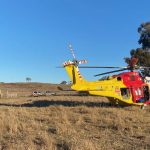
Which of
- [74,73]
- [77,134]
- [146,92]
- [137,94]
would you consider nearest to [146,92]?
[146,92]

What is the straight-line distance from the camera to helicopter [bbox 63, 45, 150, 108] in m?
22.5

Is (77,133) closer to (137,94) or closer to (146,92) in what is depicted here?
(137,94)

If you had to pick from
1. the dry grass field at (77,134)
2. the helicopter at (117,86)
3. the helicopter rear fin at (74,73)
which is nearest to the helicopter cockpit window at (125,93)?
the helicopter at (117,86)

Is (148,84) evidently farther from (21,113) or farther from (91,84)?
(21,113)

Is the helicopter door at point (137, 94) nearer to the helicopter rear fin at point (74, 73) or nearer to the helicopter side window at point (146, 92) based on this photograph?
the helicopter side window at point (146, 92)

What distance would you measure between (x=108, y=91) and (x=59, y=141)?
447 inches

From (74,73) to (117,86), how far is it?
282 cm

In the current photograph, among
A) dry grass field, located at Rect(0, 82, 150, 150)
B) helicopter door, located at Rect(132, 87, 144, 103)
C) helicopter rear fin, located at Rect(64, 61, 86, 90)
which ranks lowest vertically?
dry grass field, located at Rect(0, 82, 150, 150)

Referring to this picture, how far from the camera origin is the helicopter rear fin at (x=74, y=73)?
23319mm

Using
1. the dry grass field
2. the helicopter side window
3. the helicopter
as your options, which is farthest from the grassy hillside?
the helicopter side window

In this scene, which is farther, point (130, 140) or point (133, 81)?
point (133, 81)

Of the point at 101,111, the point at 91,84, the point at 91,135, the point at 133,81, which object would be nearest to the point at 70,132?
the point at 91,135

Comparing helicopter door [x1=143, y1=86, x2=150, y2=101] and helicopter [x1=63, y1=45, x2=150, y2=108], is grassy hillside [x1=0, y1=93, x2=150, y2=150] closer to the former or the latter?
helicopter [x1=63, y1=45, x2=150, y2=108]

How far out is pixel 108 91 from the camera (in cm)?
2255
